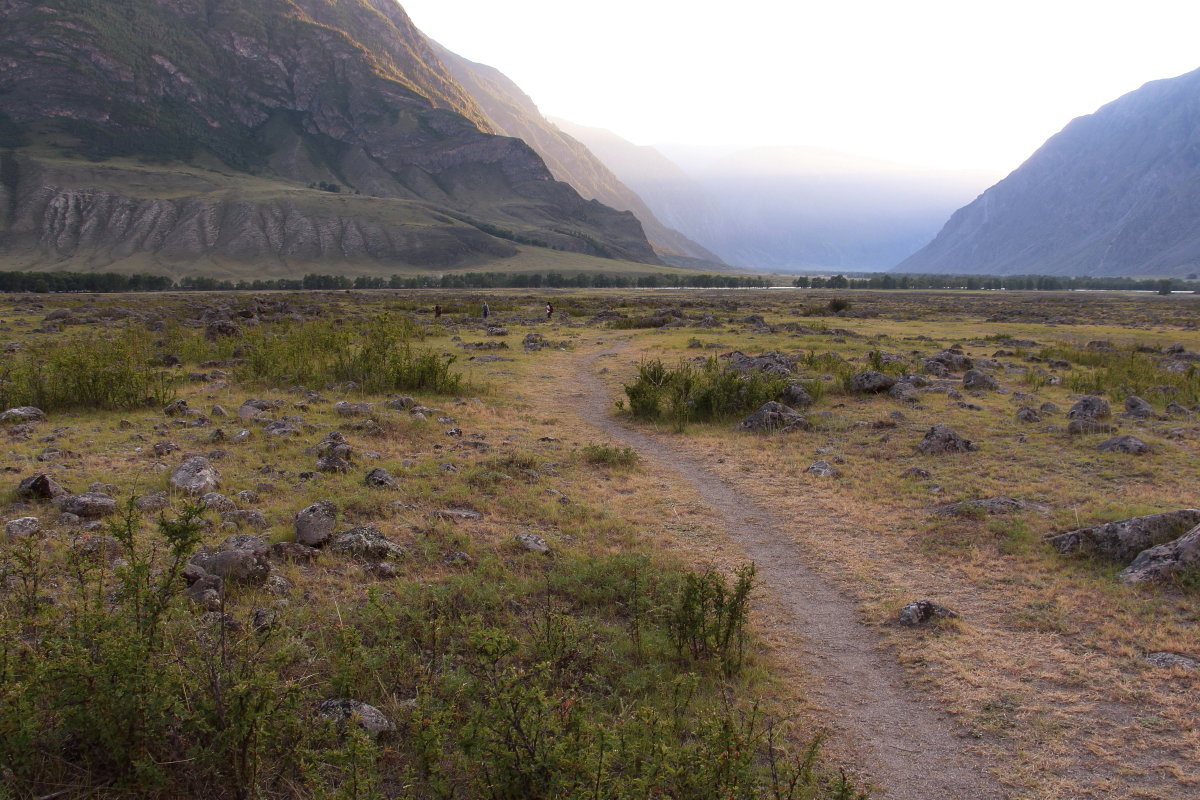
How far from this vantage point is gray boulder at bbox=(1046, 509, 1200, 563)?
7574mm

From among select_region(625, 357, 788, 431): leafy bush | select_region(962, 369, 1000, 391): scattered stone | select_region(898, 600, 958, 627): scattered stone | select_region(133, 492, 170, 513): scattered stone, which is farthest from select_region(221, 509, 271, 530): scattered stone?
select_region(962, 369, 1000, 391): scattered stone

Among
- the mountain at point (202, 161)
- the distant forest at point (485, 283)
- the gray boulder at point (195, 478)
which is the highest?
the mountain at point (202, 161)

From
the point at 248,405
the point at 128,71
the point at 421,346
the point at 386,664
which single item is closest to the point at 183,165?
the point at 128,71

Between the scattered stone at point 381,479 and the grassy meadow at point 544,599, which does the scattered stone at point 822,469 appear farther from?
the scattered stone at point 381,479

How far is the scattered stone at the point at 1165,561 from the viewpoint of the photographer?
694 cm

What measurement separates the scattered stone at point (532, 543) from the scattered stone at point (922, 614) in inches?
157

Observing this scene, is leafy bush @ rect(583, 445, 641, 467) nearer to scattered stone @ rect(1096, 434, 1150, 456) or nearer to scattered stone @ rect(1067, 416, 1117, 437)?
scattered stone @ rect(1096, 434, 1150, 456)

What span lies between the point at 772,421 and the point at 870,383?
4835mm

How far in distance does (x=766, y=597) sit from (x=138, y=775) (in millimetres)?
5673

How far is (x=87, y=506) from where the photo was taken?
761cm

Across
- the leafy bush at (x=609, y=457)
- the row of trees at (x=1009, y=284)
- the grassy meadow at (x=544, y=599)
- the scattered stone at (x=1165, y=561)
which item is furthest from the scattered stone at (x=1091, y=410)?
the row of trees at (x=1009, y=284)

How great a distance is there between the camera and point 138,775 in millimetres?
3600

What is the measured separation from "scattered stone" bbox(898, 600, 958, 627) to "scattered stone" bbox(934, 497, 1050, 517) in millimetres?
2938

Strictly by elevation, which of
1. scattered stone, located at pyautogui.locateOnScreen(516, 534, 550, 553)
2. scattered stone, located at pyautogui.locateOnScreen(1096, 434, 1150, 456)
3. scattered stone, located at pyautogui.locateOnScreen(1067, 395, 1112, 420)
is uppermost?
scattered stone, located at pyautogui.locateOnScreen(1067, 395, 1112, 420)
